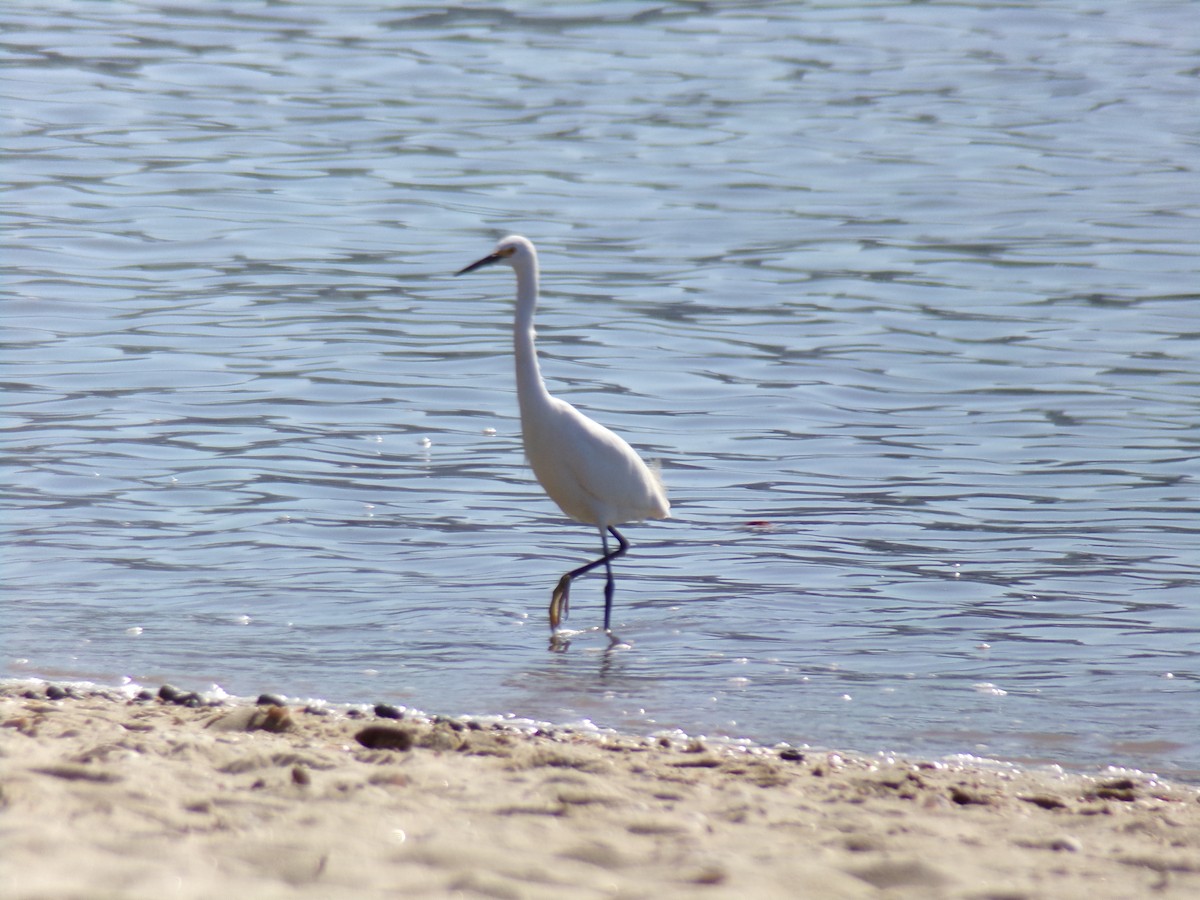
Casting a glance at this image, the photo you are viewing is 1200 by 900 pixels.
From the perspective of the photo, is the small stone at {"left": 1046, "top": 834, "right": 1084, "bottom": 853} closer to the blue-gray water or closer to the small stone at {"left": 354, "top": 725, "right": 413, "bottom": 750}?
the blue-gray water

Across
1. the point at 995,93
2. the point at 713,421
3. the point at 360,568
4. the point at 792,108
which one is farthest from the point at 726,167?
the point at 360,568

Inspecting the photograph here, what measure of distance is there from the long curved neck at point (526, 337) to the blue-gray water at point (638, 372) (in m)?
0.97

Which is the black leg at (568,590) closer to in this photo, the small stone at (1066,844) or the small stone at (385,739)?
the small stone at (385,739)

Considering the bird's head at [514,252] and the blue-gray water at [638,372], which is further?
the bird's head at [514,252]

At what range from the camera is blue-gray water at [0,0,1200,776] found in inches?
284

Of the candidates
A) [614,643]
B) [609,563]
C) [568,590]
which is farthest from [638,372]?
[614,643]

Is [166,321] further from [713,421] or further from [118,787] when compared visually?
[118,787]

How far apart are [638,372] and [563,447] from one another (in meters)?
4.09

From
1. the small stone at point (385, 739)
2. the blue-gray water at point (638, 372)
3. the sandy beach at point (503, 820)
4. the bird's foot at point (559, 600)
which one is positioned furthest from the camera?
the bird's foot at point (559, 600)

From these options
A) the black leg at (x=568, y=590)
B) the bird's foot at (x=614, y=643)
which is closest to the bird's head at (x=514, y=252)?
the black leg at (x=568, y=590)

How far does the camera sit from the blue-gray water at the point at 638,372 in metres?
7.22

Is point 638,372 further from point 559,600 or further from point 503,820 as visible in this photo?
point 503,820

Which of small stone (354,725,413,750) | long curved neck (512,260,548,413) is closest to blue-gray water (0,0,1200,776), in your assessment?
long curved neck (512,260,548,413)

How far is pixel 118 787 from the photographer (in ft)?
14.2
